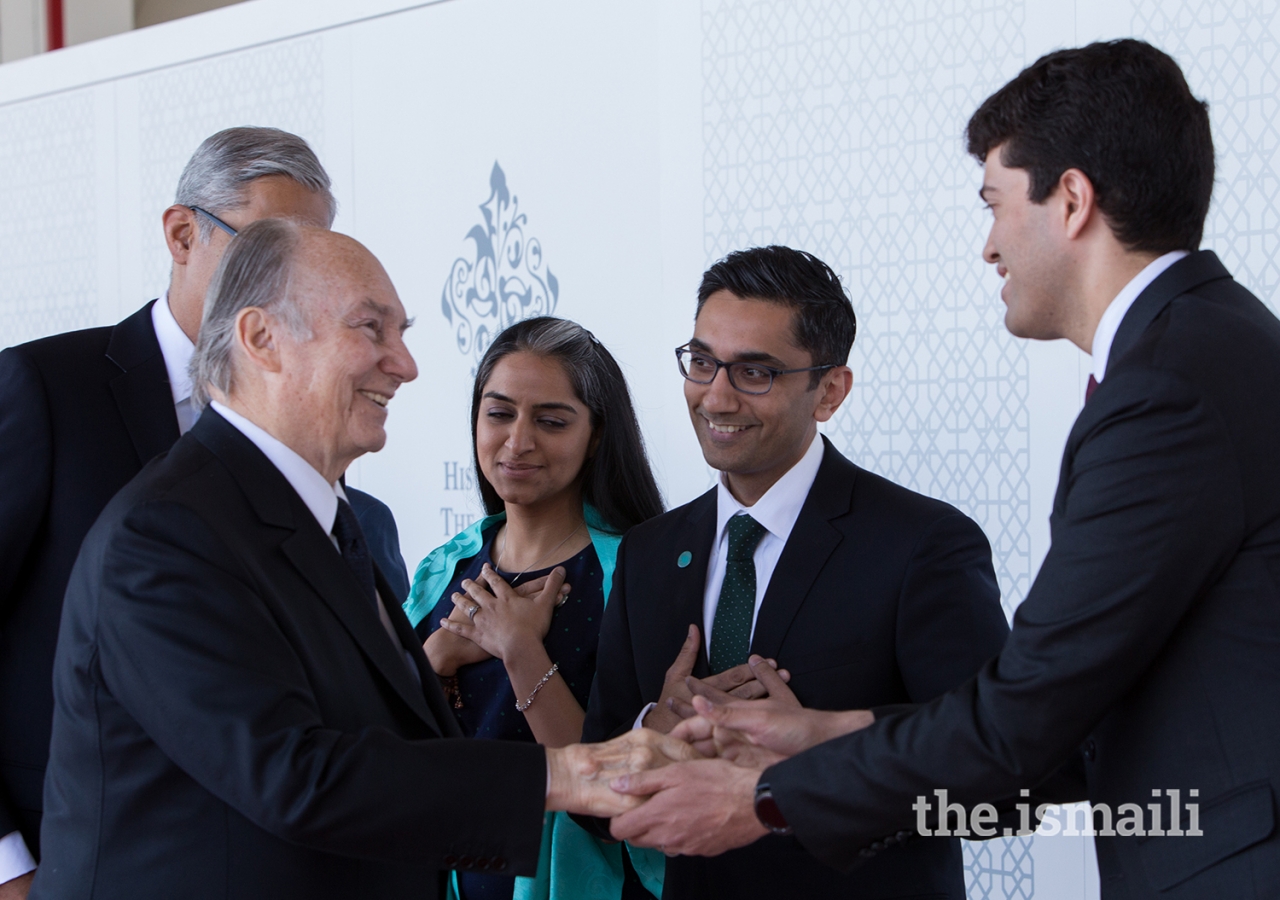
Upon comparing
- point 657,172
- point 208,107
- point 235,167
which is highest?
point 208,107

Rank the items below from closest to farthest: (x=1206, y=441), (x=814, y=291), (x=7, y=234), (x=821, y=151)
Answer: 1. (x=1206, y=441)
2. (x=814, y=291)
3. (x=821, y=151)
4. (x=7, y=234)

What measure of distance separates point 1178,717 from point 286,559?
1.15 metres

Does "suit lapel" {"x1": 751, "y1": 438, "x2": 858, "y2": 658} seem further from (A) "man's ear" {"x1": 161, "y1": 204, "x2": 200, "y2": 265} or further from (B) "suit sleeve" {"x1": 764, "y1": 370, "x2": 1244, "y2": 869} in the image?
(A) "man's ear" {"x1": 161, "y1": 204, "x2": 200, "y2": 265}

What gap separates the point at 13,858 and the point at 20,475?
2.05 feet

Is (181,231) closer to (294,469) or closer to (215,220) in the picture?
(215,220)

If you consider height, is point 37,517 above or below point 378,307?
below

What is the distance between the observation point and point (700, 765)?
6.29 ft

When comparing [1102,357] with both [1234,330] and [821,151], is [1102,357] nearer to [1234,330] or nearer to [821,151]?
[1234,330]

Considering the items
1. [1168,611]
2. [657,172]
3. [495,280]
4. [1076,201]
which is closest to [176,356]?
[1076,201]

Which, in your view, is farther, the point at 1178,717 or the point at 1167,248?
the point at 1167,248

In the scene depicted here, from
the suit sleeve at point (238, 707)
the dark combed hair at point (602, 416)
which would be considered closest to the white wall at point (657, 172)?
the dark combed hair at point (602, 416)

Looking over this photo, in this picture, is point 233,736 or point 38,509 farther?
point 38,509

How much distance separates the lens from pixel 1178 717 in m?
1.47

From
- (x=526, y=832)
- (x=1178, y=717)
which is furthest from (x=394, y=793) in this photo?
(x=1178, y=717)
